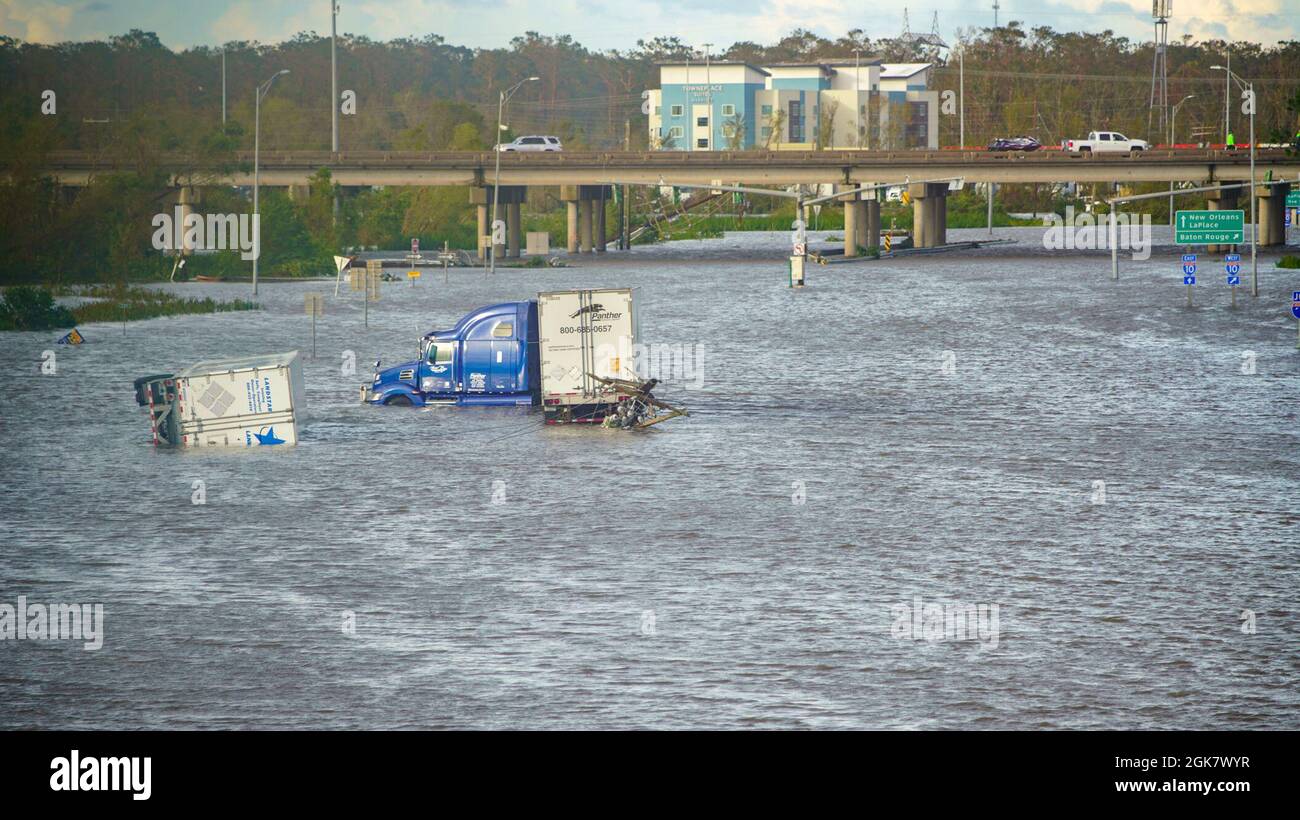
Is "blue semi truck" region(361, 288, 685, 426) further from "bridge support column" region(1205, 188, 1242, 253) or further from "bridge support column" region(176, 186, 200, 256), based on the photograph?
"bridge support column" region(1205, 188, 1242, 253)

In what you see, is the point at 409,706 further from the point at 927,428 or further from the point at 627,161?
the point at 627,161

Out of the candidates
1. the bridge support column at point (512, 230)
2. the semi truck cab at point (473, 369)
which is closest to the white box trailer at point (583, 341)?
the semi truck cab at point (473, 369)

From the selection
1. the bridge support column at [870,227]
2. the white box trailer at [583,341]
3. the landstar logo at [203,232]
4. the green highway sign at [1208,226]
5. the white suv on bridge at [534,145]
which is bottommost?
the white box trailer at [583,341]

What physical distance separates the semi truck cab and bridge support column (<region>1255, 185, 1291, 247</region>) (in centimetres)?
9924

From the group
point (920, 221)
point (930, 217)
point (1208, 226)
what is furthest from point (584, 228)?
point (1208, 226)

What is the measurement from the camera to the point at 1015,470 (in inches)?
1316

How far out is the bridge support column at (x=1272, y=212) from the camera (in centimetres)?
12788

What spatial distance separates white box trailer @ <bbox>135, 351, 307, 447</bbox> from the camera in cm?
3528

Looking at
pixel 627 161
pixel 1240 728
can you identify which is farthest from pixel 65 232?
pixel 1240 728

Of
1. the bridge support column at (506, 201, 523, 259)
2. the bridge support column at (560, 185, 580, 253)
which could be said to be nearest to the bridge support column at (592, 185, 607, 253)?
the bridge support column at (560, 185, 580, 253)

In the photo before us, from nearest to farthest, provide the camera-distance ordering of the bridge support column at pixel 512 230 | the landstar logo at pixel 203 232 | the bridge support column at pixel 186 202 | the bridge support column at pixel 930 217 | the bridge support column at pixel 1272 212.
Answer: the landstar logo at pixel 203 232, the bridge support column at pixel 186 202, the bridge support column at pixel 1272 212, the bridge support column at pixel 512 230, the bridge support column at pixel 930 217
